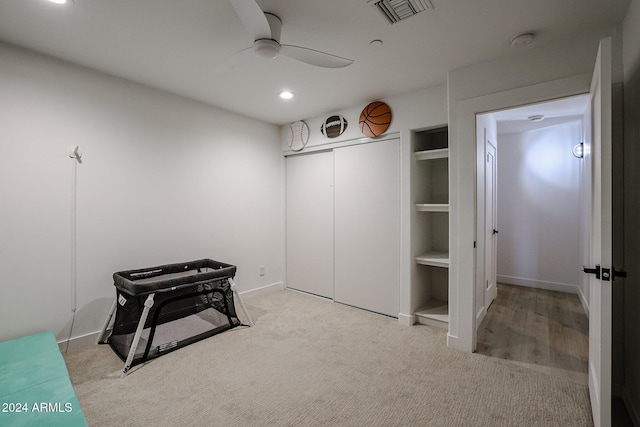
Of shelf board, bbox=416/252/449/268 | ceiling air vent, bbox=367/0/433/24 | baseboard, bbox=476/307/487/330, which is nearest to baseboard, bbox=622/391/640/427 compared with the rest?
baseboard, bbox=476/307/487/330

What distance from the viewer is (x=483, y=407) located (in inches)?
72.4

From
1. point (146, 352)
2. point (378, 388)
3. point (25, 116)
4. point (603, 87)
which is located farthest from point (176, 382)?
point (603, 87)

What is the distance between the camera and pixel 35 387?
1.71 metres

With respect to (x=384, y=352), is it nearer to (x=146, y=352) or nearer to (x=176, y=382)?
(x=176, y=382)

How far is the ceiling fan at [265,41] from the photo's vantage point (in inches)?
60.4

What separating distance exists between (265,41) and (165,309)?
2325 mm

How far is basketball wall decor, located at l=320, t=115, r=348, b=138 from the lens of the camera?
3.67m

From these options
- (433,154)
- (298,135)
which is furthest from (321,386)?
(298,135)

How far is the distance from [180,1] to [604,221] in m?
2.62

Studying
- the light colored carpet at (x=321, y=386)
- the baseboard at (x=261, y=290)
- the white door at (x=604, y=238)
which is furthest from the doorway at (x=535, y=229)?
the baseboard at (x=261, y=290)

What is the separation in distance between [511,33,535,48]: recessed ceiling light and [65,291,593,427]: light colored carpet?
94.9 inches

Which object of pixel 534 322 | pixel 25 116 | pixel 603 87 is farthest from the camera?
pixel 534 322

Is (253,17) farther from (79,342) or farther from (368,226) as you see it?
(79,342)

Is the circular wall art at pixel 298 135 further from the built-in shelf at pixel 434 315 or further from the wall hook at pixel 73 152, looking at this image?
the built-in shelf at pixel 434 315
